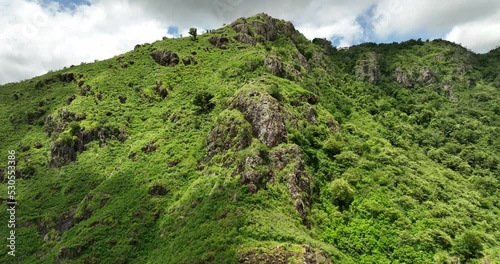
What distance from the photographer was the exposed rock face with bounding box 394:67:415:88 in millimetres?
183113

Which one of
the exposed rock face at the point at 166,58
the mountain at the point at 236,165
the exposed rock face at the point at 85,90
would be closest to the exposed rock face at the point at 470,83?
the mountain at the point at 236,165

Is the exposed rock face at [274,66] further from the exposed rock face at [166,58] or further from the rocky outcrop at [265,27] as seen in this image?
the rocky outcrop at [265,27]

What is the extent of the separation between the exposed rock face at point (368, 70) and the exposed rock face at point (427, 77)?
73.5 ft

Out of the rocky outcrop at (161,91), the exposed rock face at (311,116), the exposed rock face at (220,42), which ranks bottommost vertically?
the exposed rock face at (311,116)

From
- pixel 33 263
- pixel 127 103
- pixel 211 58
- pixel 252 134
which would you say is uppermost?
pixel 211 58

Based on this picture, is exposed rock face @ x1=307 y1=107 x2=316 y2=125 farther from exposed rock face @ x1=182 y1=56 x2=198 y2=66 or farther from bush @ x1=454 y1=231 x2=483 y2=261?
exposed rock face @ x1=182 y1=56 x2=198 y2=66

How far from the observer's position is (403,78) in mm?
185250

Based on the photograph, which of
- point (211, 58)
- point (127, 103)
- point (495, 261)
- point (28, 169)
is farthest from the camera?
point (211, 58)

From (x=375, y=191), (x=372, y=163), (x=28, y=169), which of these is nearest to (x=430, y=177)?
(x=372, y=163)

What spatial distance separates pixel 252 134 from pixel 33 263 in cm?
5561

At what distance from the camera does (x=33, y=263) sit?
76.4 m

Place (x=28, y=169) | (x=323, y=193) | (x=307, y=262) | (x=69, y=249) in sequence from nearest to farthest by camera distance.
A: 1. (x=307, y=262)
2. (x=69, y=249)
3. (x=323, y=193)
4. (x=28, y=169)

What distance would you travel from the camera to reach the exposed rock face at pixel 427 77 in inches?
7121

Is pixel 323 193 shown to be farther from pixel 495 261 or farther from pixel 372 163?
pixel 495 261
